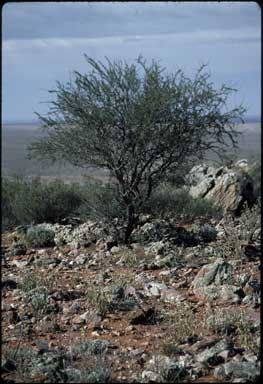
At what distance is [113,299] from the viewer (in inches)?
269

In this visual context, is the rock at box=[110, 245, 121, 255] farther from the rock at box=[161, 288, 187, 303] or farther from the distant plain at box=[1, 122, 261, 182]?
the rock at box=[161, 288, 187, 303]

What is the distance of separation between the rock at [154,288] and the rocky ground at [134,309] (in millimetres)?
12

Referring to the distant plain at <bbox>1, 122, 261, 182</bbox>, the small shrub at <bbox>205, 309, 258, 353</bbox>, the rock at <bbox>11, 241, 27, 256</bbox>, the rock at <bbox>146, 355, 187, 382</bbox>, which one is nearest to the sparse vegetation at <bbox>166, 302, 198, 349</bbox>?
the small shrub at <bbox>205, 309, 258, 353</bbox>

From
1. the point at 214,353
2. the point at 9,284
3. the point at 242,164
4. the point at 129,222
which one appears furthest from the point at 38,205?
the point at 214,353

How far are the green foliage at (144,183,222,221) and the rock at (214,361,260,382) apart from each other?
21.4ft

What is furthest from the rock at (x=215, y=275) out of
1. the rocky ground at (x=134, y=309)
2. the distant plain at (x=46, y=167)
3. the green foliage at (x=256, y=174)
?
the green foliage at (x=256, y=174)

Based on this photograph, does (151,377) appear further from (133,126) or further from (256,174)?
(256,174)

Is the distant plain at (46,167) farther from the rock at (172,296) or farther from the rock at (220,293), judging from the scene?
the rock at (220,293)

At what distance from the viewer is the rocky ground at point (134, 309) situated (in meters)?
5.00

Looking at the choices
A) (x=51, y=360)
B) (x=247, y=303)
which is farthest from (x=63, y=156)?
(x=51, y=360)

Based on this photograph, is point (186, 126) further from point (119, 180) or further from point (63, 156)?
point (63, 156)

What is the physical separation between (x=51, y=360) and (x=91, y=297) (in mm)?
1871

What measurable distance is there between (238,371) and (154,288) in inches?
104

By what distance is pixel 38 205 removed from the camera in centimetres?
1254
